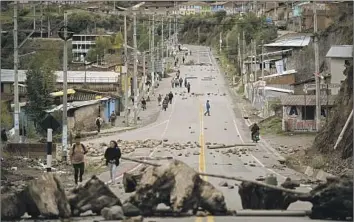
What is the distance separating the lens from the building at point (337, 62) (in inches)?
1931

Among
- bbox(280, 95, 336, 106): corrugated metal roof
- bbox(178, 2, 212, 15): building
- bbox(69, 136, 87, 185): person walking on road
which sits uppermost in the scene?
bbox(178, 2, 212, 15): building

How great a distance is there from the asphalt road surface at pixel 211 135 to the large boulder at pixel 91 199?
1.14 metres

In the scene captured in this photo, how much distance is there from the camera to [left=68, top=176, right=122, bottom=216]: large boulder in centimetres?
1380

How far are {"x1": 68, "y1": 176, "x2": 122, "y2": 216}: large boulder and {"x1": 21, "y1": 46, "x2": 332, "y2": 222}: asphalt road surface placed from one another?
3.75ft

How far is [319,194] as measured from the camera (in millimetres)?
13578

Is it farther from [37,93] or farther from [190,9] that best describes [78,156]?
[190,9]

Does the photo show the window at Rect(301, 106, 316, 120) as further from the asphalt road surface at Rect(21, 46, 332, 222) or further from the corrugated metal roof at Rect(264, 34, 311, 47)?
the corrugated metal roof at Rect(264, 34, 311, 47)

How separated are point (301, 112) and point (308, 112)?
17.8 inches

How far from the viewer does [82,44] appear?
119500 millimetres

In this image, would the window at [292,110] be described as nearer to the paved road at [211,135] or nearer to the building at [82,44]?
the paved road at [211,135]

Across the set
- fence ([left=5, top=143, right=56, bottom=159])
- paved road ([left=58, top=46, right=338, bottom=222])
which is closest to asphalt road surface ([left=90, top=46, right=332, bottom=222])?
paved road ([left=58, top=46, right=338, bottom=222])

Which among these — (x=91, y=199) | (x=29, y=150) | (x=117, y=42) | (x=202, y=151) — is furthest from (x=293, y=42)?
(x=91, y=199)

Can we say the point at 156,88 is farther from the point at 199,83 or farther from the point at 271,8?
the point at 271,8

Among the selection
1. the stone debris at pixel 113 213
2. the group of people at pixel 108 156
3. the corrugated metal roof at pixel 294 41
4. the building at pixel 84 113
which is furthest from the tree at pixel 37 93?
the corrugated metal roof at pixel 294 41
